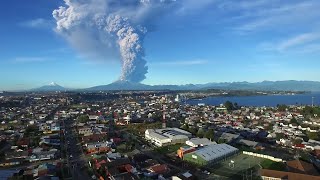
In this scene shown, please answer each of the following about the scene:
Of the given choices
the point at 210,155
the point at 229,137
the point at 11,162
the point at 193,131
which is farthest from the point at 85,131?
the point at 210,155

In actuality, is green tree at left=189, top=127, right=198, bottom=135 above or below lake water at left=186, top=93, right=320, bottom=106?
above

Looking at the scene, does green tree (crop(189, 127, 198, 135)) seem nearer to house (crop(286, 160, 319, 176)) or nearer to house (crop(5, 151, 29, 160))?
house (crop(286, 160, 319, 176))

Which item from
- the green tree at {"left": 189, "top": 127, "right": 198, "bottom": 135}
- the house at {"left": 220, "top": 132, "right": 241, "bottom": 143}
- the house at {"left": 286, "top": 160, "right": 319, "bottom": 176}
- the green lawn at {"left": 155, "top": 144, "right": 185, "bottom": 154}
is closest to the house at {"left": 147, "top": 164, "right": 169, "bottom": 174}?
the green lawn at {"left": 155, "top": 144, "right": 185, "bottom": 154}

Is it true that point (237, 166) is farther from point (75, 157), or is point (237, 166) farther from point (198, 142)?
point (75, 157)

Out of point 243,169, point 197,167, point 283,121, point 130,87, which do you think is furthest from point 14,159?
point 130,87

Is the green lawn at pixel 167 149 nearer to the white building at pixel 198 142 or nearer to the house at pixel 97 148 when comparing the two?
the white building at pixel 198 142

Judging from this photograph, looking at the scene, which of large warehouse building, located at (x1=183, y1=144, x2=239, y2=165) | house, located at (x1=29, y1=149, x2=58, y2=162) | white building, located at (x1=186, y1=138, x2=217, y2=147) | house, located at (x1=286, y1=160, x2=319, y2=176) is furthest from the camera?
white building, located at (x1=186, y1=138, x2=217, y2=147)

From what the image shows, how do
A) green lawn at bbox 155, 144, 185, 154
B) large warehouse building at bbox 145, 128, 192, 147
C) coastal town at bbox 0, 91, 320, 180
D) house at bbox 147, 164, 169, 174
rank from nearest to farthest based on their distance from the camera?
coastal town at bbox 0, 91, 320, 180 < house at bbox 147, 164, 169, 174 < green lawn at bbox 155, 144, 185, 154 < large warehouse building at bbox 145, 128, 192, 147
